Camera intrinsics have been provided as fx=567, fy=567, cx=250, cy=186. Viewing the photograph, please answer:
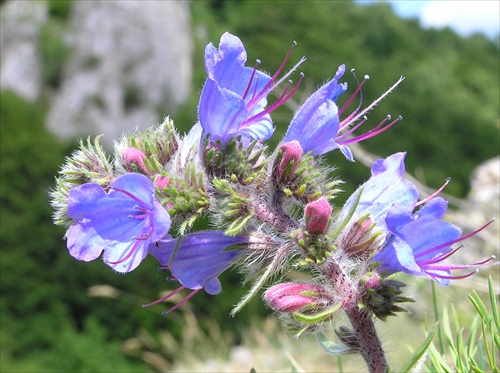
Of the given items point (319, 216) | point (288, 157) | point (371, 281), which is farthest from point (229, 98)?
point (371, 281)

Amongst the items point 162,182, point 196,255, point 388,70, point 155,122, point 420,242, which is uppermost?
point 420,242

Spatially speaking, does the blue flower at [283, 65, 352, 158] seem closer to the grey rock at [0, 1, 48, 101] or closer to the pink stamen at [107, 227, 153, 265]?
the pink stamen at [107, 227, 153, 265]

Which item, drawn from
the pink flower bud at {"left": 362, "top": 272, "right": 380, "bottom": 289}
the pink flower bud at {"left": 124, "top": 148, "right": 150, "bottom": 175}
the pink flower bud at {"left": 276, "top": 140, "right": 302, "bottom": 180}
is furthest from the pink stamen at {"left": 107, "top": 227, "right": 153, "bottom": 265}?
the pink flower bud at {"left": 362, "top": 272, "right": 380, "bottom": 289}

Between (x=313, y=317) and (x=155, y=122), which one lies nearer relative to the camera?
(x=313, y=317)

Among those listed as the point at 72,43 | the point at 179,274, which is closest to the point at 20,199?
the point at 72,43

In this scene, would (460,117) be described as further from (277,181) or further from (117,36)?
(277,181)

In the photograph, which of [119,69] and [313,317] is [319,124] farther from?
[119,69]

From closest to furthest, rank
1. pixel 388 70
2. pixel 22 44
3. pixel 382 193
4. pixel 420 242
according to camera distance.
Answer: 1. pixel 420 242
2. pixel 382 193
3. pixel 22 44
4. pixel 388 70
